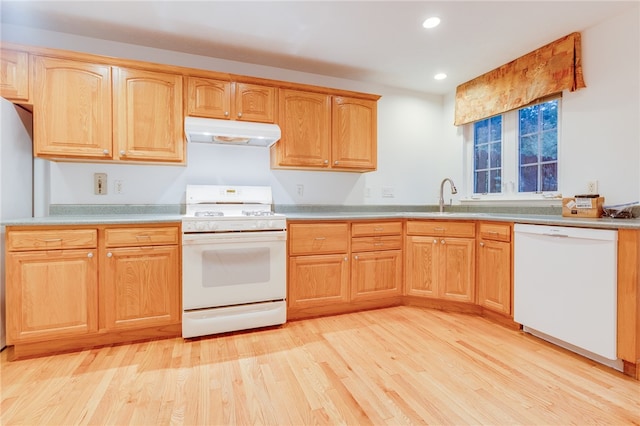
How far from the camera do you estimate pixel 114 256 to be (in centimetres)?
206

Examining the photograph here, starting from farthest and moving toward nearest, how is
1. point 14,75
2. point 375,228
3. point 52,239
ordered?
point 375,228
point 14,75
point 52,239

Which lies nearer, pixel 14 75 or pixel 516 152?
pixel 14 75

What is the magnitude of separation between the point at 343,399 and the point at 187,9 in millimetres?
2578

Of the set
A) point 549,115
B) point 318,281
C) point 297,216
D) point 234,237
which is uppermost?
point 549,115

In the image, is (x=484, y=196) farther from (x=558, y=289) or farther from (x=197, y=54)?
(x=197, y=54)

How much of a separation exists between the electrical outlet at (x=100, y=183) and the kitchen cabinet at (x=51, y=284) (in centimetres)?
65

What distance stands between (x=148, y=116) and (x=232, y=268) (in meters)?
1.33

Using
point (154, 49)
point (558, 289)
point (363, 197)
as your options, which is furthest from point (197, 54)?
point (558, 289)

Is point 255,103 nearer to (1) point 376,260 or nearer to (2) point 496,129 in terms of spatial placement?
(1) point 376,260

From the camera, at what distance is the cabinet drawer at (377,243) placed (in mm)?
2744

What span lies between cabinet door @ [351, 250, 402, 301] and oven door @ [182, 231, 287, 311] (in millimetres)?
667

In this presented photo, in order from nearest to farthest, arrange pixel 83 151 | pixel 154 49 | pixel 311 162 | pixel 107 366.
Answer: pixel 107 366 → pixel 83 151 → pixel 154 49 → pixel 311 162

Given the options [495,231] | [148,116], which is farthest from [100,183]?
[495,231]

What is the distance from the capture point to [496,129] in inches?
127
